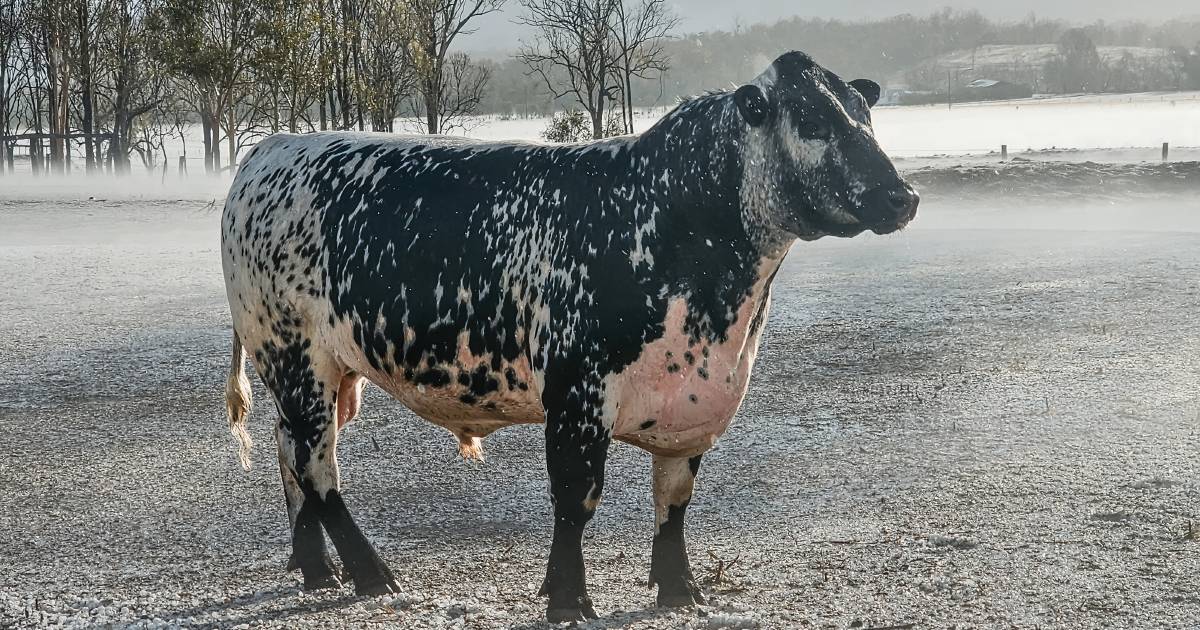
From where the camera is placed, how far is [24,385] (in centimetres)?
1009

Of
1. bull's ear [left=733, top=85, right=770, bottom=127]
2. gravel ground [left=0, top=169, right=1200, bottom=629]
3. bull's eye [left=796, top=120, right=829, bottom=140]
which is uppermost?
bull's ear [left=733, top=85, right=770, bottom=127]

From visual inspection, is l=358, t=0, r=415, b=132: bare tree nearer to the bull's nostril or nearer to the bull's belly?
the bull's belly

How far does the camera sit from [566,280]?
183 inches

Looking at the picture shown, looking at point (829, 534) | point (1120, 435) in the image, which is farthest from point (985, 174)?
point (829, 534)

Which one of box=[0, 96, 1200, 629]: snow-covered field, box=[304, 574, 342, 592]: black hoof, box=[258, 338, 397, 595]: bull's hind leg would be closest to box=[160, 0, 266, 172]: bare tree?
box=[0, 96, 1200, 629]: snow-covered field

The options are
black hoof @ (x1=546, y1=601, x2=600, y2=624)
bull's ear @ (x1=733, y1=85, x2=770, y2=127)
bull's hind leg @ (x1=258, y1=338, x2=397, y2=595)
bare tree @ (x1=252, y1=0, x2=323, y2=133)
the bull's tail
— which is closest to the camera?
bull's ear @ (x1=733, y1=85, x2=770, y2=127)

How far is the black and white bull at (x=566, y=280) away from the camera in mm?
4574

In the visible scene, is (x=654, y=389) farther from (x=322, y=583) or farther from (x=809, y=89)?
(x=322, y=583)

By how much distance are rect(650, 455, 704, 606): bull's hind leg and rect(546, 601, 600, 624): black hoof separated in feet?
1.45

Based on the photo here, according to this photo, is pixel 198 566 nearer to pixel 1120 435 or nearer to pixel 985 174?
pixel 1120 435

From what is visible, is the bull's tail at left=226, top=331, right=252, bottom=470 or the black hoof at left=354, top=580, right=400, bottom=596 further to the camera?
the bull's tail at left=226, top=331, right=252, bottom=470

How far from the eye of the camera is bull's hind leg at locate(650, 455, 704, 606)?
5.16 meters

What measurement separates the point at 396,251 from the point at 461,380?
0.60 meters

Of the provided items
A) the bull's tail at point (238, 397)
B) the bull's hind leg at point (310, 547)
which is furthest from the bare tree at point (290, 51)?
the bull's hind leg at point (310, 547)
